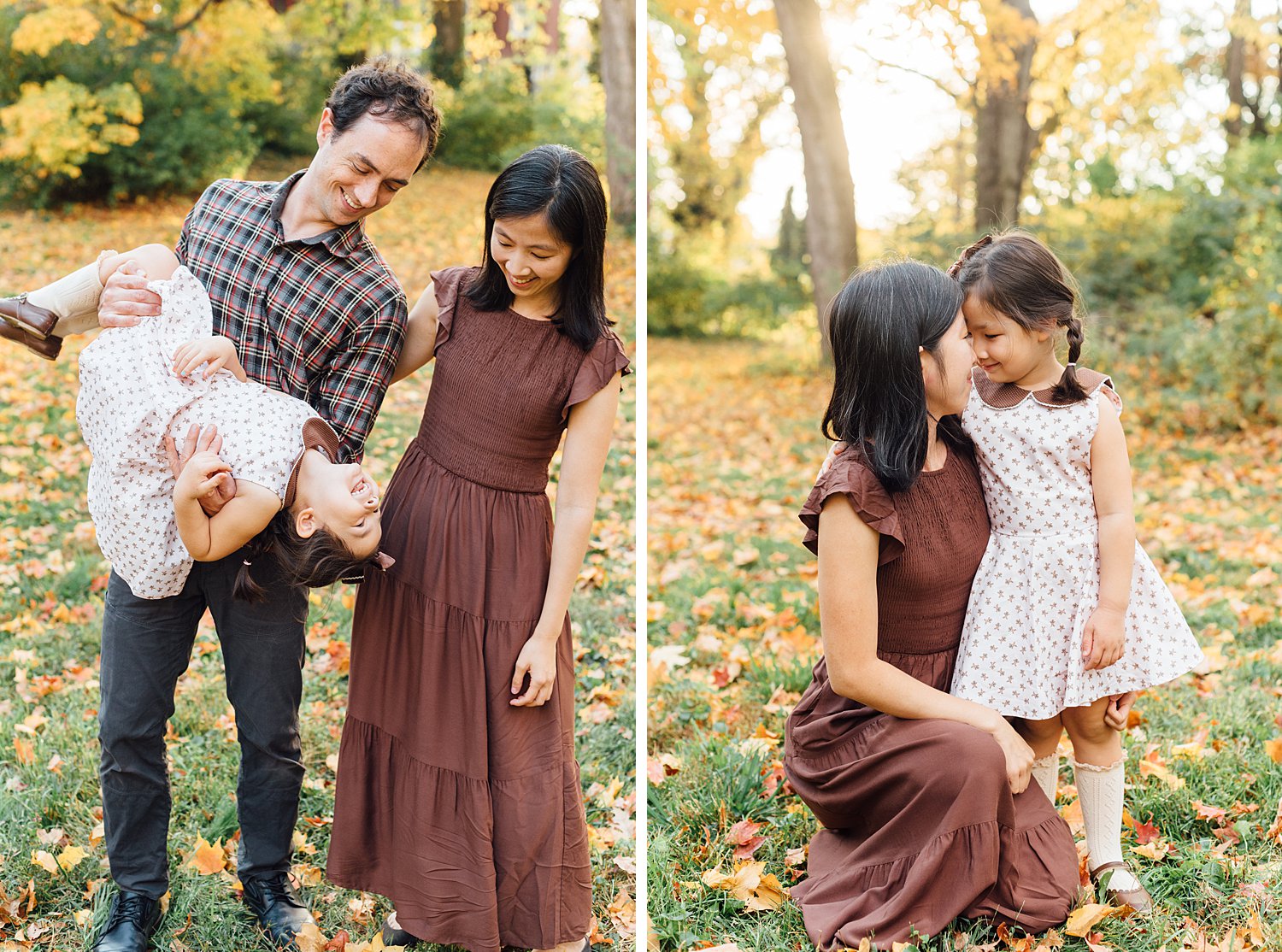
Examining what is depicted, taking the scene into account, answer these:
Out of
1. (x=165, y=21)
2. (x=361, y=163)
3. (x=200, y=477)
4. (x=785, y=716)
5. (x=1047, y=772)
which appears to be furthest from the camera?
(x=165, y=21)

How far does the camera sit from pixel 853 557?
8.13 ft

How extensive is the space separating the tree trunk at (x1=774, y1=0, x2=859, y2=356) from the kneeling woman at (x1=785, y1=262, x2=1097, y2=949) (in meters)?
7.21

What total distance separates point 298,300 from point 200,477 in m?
0.51

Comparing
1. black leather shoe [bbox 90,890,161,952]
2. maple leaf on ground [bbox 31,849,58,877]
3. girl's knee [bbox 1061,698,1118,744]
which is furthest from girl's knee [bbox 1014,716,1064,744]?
Answer: maple leaf on ground [bbox 31,849,58,877]

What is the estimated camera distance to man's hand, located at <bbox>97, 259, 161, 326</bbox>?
234 cm

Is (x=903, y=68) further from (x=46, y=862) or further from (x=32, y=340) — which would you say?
(x=46, y=862)

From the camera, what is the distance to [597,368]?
8.16ft

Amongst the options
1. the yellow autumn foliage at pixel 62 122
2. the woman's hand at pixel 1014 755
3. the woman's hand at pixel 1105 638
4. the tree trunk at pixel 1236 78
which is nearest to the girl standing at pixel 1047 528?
the woman's hand at pixel 1105 638

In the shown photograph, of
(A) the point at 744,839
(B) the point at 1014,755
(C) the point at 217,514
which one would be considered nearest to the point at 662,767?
(A) the point at 744,839

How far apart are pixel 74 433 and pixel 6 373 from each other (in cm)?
121

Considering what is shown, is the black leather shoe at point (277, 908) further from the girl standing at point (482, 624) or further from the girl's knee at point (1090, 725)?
the girl's knee at point (1090, 725)

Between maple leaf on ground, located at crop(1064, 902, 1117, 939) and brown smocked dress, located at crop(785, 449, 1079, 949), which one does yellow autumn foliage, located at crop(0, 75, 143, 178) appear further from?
maple leaf on ground, located at crop(1064, 902, 1117, 939)

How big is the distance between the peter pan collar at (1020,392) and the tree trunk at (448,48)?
1251 cm

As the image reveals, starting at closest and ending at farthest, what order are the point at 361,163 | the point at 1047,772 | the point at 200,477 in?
the point at 200,477, the point at 361,163, the point at 1047,772
